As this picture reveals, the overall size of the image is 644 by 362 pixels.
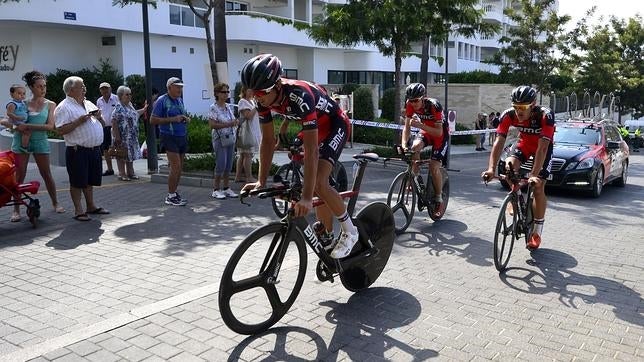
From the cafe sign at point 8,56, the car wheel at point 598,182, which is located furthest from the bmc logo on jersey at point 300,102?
the cafe sign at point 8,56

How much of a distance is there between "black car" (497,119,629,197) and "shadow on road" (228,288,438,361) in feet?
19.6

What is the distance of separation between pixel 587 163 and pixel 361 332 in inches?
331

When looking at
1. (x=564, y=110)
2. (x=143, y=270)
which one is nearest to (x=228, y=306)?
(x=143, y=270)

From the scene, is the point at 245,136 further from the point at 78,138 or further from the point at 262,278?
the point at 262,278

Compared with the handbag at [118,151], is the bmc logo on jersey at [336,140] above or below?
above

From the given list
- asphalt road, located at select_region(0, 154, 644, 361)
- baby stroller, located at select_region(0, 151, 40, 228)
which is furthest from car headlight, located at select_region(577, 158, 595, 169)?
baby stroller, located at select_region(0, 151, 40, 228)

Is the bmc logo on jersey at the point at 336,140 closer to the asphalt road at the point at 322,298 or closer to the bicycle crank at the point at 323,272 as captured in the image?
the bicycle crank at the point at 323,272

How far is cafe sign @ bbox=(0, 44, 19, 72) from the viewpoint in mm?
23359

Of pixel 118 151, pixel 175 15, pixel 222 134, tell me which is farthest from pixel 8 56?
pixel 222 134

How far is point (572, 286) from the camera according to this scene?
569cm

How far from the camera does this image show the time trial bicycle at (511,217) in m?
6.02

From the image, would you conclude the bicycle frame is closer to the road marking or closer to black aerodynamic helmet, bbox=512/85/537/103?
the road marking

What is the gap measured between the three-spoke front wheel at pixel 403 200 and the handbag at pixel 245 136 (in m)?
3.32

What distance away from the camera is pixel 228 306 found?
413 centimetres
